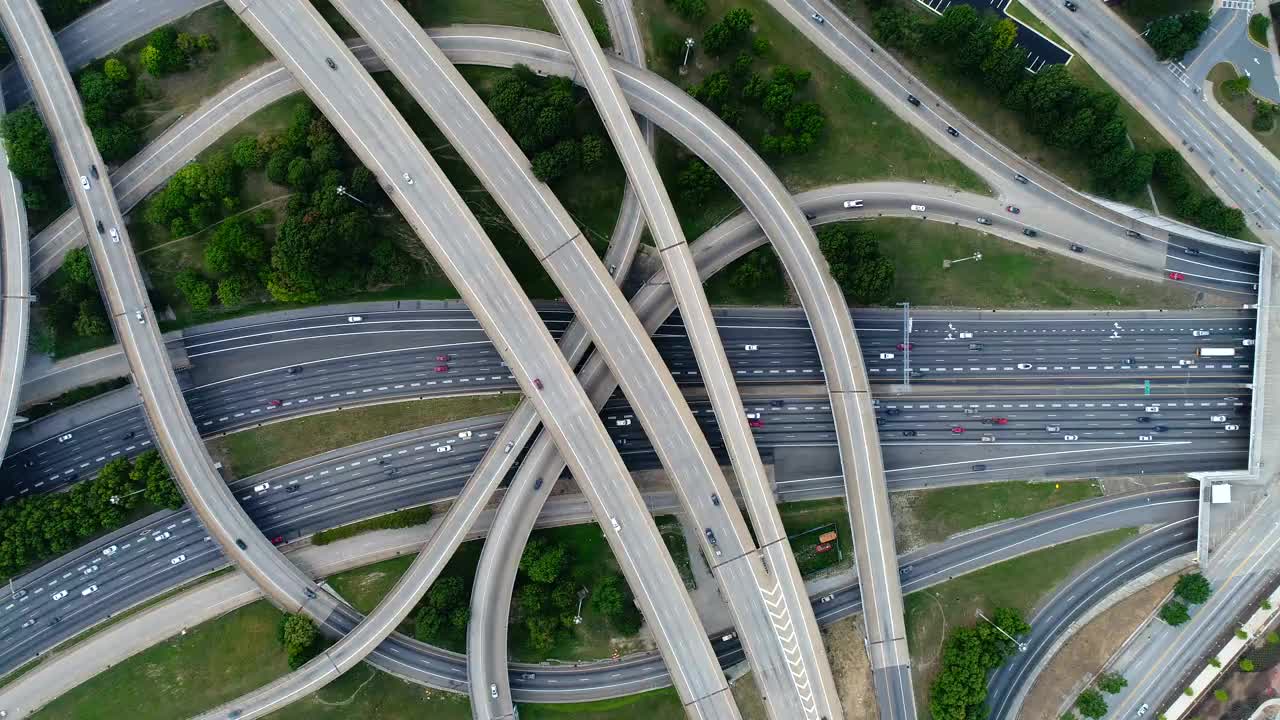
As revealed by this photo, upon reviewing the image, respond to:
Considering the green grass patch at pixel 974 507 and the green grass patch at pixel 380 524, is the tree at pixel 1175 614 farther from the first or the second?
the green grass patch at pixel 380 524

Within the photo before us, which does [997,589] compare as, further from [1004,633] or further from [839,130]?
[839,130]

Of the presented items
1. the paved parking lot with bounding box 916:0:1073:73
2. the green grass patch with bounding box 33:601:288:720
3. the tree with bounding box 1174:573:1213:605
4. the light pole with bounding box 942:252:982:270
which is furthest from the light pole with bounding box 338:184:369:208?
the tree with bounding box 1174:573:1213:605

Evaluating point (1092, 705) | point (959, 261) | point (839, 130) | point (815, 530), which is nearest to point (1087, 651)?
point (1092, 705)

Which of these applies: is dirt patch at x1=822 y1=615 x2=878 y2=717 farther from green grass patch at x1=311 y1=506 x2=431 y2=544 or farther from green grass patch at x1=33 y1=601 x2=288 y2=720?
green grass patch at x1=33 y1=601 x2=288 y2=720

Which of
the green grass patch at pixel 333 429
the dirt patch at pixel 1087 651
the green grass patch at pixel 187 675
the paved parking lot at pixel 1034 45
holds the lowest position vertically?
the dirt patch at pixel 1087 651

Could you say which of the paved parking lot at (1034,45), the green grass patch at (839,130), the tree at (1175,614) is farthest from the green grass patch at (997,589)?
the paved parking lot at (1034,45)
